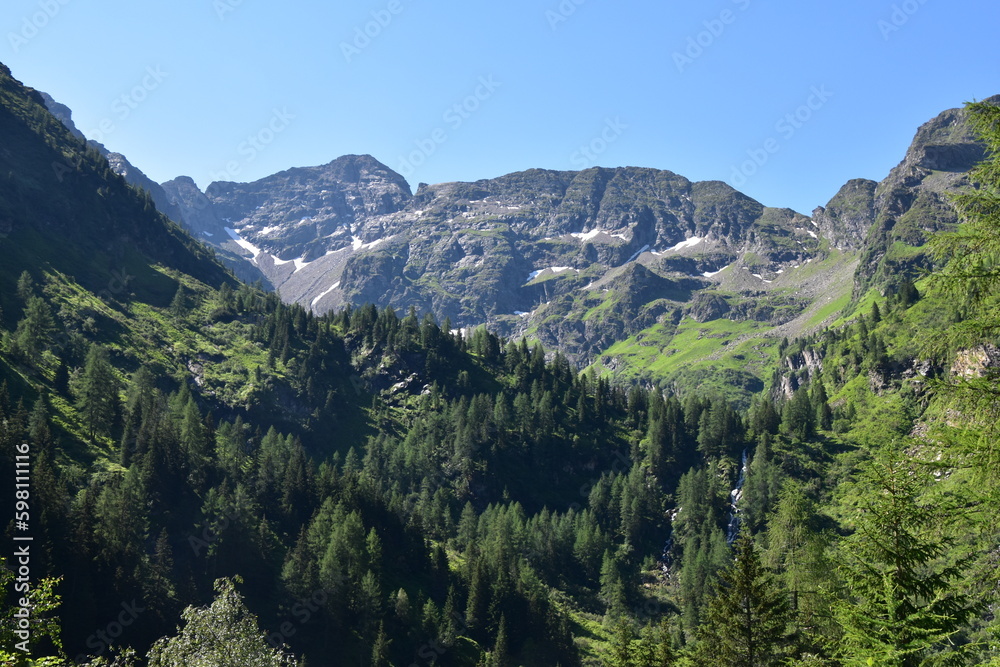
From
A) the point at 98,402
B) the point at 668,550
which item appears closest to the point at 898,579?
the point at 98,402

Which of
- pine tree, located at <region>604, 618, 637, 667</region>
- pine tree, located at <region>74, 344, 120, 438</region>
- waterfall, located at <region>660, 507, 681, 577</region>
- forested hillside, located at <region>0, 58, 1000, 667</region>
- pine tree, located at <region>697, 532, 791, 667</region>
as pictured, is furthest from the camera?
waterfall, located at <region>660, 507, 681, 577</region>

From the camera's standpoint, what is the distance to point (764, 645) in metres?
31.2

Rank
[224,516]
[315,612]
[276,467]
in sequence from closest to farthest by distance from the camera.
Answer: [315,612]
[224,516]
[276,467]

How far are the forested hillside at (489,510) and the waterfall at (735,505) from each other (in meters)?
0.59

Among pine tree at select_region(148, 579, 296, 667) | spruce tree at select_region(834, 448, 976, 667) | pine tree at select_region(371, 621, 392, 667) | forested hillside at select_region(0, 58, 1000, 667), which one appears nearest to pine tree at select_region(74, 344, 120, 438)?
forested hillside at select_region(0, 58, 1000, 667)

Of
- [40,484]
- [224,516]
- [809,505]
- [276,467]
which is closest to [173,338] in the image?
[276,467]

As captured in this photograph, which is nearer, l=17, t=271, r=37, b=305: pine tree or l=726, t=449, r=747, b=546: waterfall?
l=726, t=449, r=747, b=546: waterfall

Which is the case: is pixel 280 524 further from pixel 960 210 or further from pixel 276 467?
pixel 960 210

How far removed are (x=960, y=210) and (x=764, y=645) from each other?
2290 centimetres

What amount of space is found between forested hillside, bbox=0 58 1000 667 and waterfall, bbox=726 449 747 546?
0.59m

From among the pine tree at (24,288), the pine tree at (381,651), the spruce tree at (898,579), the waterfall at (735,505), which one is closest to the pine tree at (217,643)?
the spruce tree at (898,579)

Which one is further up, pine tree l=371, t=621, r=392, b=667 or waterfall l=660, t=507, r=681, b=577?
pine tree l=371, t=621, r=392, b=667

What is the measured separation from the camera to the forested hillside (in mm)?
18422

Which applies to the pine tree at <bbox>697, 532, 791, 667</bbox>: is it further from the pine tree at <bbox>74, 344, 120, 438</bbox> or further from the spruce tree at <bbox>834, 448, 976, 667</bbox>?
the pine tree at <bbox>74, 344, 120, 438</bbox>
